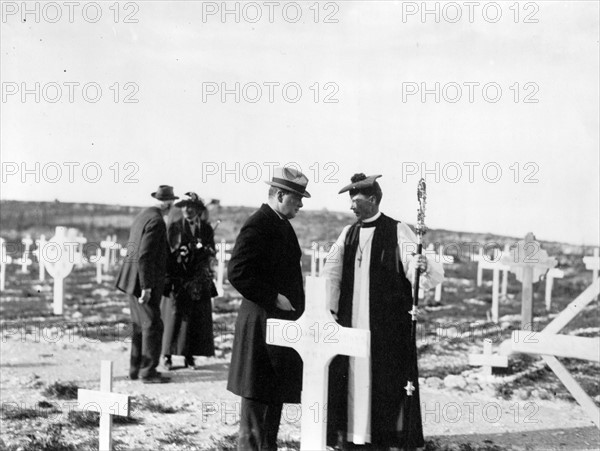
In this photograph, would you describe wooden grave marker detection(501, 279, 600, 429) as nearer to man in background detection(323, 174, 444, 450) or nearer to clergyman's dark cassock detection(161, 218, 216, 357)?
man in background detection(323, 174, 444, 450)

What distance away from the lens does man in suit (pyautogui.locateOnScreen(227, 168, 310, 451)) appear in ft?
15.0

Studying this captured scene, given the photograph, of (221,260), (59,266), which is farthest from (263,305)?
(221,260)

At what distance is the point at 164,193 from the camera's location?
22.9 feet

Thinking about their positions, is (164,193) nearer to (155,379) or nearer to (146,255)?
(146,255)

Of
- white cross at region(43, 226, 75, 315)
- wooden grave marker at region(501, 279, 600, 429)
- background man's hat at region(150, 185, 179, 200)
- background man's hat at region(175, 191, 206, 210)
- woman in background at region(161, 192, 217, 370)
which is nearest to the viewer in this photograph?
wooden grave marker at region(501, 279, 600, 429)

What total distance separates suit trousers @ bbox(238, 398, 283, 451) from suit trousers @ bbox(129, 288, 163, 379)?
2.49m

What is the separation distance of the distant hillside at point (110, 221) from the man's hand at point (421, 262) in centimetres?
1039

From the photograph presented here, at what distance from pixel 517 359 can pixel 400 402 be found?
3.78 meters

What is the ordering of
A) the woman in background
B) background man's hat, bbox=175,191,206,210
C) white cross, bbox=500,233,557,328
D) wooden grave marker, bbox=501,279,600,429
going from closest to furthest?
wooden grave marker, bbox=501,279,600,429, background man's hat, bbox=175,191,206,210, the woman in background, white cross, bbox=500,233,557,328

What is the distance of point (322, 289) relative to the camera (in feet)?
14.0

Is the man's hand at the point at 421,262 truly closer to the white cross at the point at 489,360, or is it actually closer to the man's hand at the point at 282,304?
the man's hand at the point at 282,304

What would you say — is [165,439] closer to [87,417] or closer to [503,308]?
[87,417]

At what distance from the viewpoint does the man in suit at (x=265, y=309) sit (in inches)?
180

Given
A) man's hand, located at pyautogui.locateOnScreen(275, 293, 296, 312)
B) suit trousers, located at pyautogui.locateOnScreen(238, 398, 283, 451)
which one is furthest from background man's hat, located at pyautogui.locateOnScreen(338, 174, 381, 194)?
suit trousers, located at pyautogui.locateOnScreen(238, 398, 283, 451)
